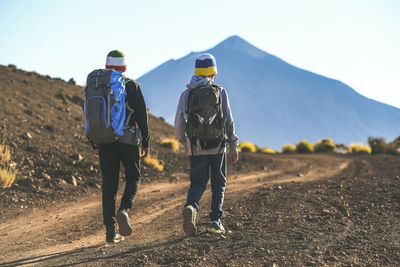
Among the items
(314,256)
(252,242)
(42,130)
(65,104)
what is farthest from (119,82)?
(65,104)

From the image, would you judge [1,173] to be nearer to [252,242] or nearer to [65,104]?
[252,242]

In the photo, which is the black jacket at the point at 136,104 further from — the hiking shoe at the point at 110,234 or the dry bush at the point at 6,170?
the dry bush at the point at 6,170

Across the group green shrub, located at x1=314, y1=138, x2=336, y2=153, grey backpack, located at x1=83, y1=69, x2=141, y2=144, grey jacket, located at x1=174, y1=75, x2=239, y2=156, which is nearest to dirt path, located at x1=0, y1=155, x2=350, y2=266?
grey jacket, located at x1=174, y1=75, x2=239, y2=156

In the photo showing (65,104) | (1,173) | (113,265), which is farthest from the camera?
(65,104)

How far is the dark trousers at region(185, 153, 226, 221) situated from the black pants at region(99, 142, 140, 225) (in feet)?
2.24

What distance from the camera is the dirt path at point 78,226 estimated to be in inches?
182

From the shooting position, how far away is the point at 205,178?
4645 millimetres

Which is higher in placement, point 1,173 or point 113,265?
point 1,173

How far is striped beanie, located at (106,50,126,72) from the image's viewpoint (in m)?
4.55

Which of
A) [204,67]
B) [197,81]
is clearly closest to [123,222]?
[197,81]

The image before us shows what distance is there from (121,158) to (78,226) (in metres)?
2.05

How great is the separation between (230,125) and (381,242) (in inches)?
84.5

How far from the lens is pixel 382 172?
564 inches

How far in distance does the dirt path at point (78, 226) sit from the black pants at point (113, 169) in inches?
17.9
